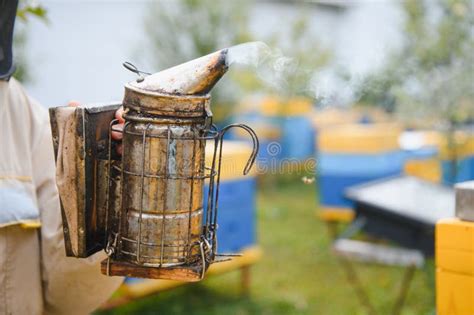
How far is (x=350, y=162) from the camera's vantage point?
5.41 m

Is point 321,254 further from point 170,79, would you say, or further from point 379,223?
point 170,79

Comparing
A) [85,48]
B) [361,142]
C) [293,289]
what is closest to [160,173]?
[293,289]

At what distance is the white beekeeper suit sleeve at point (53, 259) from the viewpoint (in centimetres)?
163

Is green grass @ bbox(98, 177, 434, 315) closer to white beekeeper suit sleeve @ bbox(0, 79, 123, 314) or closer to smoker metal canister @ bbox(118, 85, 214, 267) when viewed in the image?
white beekeeper suit sleeve @ bbox(0, 79, 123, 314)

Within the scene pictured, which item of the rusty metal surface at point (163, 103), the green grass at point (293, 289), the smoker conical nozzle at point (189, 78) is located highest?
the smoker conical nozzle at point (189, 78)

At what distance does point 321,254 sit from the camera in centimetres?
541

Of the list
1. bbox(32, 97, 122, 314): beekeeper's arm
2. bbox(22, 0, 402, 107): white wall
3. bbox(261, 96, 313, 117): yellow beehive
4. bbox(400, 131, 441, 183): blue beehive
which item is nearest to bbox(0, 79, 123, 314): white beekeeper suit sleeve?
bbox(32, 97, 122, 314): beekeeper's arm

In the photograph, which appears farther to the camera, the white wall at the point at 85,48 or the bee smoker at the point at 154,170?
the white wall at the point at 85,48

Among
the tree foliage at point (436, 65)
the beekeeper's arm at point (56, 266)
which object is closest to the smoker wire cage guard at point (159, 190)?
the beekeeper's arm at point (56, 266)

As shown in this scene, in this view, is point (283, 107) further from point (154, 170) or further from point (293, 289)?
point (154, 170)

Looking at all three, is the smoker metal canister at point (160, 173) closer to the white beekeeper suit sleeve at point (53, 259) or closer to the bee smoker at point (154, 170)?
the bee smoker at point (154, 170)

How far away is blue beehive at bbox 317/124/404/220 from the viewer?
5.35 m

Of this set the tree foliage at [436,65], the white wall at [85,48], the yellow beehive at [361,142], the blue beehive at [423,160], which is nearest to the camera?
the tree foliage at [436,65]

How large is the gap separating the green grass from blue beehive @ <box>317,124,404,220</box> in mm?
573
